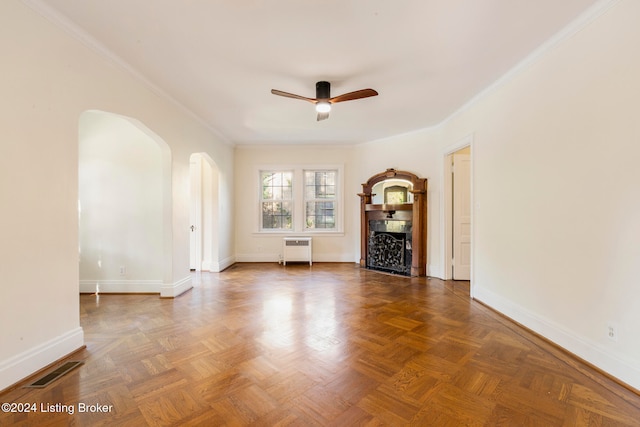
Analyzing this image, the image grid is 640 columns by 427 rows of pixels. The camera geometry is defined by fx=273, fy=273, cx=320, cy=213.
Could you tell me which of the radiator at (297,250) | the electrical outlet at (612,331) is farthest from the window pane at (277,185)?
the electrical outlet at (612,331)

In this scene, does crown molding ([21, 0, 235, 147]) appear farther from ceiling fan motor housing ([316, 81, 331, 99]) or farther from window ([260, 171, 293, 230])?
window ([260, 171, 293, 230])

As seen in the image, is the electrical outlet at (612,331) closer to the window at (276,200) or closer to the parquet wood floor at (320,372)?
the parquet wood floor at (320,372)

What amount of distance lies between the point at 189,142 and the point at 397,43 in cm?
327

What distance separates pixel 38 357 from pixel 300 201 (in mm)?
4891

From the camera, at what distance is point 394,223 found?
5398mm

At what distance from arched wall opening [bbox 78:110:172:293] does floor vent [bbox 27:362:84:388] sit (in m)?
1.83

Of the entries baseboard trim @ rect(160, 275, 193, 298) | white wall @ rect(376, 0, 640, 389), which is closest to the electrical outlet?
white wall @ rect(376, 0, 640, 389)

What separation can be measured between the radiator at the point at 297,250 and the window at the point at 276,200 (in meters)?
0.49

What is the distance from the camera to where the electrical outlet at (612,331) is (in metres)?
1.94

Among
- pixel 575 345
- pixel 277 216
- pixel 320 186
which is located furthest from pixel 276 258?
pixel 575 345

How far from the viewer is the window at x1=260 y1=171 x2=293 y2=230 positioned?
21.3 ft

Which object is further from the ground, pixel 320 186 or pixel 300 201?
pixel 320 186

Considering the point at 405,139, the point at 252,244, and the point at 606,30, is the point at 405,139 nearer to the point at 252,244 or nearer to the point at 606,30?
the point at 606,30

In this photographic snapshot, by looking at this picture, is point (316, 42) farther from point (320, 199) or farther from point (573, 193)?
point (320, 199)
